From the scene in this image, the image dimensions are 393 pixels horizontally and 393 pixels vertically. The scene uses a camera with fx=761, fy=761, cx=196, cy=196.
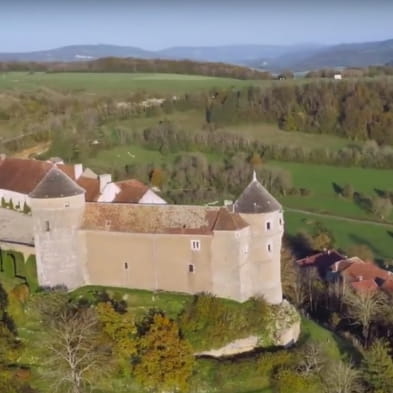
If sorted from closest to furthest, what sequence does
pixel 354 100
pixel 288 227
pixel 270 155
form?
pixel 288 227, pixel 270 155, pixel 354 100

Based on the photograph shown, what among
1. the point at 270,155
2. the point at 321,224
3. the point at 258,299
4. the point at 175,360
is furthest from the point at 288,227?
the point at 175,360

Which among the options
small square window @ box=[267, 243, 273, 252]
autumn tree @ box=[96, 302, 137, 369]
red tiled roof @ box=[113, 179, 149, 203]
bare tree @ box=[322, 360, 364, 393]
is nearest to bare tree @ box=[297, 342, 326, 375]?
bare tree @ box=[322, 360, 364, 393]

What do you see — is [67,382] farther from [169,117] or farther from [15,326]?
[169,117]

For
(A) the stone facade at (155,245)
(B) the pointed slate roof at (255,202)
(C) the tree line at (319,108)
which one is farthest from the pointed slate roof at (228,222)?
(C) the tree line at (319,108)

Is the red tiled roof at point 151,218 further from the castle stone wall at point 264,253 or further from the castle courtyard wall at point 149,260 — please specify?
the castle stone wall at point 264,253

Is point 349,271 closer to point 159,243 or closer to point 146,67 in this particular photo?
point 159,243

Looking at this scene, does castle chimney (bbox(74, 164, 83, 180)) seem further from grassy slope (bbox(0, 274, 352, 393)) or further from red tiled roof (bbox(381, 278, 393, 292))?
red tiled roof (bbox(381, 278, 393, 292))
